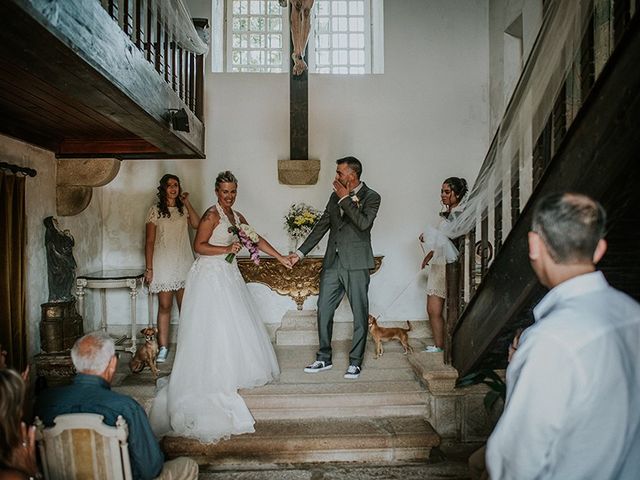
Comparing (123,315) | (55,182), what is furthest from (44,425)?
(123,315)

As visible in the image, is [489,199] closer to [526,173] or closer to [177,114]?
[526,173]

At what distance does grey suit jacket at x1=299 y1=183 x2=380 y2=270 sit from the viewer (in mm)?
4125

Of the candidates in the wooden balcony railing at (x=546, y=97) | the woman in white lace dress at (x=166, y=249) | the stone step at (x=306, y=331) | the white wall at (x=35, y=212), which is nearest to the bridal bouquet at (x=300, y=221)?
the stone step at (x=306, y=331)

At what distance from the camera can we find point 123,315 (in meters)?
6.25

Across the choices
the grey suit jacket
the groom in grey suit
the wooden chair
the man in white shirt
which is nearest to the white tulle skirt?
the groom in grey suit

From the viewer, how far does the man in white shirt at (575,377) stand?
1.38 metres

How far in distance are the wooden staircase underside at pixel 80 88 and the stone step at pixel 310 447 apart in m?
2.32

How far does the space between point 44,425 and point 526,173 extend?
3004mm

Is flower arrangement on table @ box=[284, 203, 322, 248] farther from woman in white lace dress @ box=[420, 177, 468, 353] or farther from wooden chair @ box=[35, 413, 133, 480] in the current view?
wooden chair @ box=[35, 413, 133, 480]

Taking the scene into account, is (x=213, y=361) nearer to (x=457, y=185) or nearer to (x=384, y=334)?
(x=384, y=334)

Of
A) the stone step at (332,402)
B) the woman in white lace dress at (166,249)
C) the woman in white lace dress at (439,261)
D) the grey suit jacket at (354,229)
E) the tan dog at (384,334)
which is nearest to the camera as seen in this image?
the stone step at (332,402)

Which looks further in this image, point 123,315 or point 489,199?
point 123,315

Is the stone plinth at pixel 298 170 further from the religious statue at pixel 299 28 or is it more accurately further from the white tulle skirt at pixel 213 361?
the white tulle skirt at pixel 213 361

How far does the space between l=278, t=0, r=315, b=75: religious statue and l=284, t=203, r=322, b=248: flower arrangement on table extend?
1.69 metres
